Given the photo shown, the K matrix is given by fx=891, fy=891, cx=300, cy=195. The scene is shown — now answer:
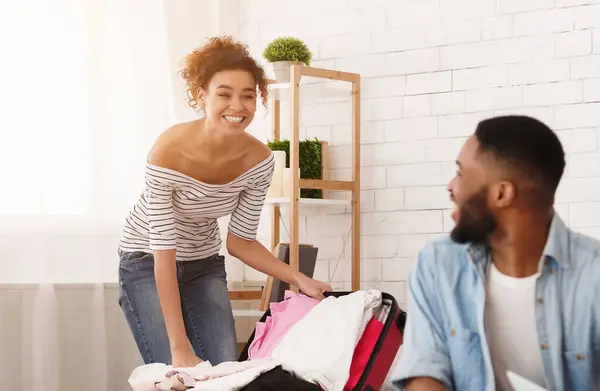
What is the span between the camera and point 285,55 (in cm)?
347

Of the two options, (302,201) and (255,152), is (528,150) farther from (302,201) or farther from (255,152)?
(302,201)

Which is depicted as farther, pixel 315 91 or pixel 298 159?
pixel 315 91

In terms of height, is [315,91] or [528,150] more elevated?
[315,91]

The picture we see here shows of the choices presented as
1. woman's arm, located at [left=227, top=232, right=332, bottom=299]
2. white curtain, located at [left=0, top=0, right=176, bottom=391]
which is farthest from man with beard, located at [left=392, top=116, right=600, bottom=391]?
white curtain, located at [left=0, top=0, right=176, bottom=391]

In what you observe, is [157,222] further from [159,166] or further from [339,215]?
[339,215]

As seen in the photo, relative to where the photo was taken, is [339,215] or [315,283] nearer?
[315,283]

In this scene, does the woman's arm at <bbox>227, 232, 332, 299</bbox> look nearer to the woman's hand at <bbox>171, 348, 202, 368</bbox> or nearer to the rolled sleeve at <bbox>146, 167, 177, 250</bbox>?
the rolled sleeve at <bbox>146, 167, 177, 250</bbox>

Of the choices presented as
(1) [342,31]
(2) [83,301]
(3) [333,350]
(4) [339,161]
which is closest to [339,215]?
(4) [339,161]

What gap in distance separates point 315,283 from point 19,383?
114 centimetres

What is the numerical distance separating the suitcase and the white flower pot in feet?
4.14

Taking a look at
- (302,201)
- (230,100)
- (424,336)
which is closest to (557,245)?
(424,336)

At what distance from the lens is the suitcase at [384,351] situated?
7.52 ft

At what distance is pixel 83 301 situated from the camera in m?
3.20

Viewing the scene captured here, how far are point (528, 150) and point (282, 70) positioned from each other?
216cm
